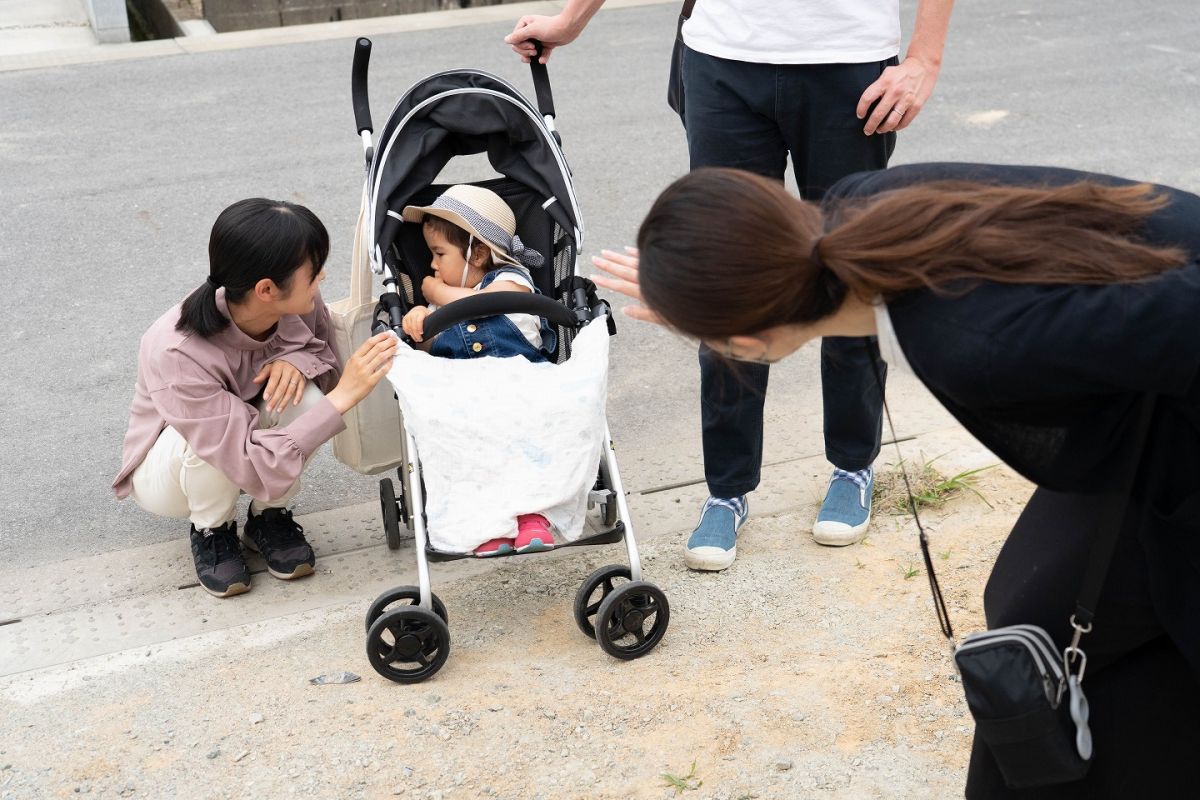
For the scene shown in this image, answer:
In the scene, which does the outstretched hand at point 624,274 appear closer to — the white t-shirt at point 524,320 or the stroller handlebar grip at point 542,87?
the white t-shirt at point 524,320

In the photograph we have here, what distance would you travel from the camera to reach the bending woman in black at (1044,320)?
5.57 ft

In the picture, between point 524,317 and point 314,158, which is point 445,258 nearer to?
point 524,317

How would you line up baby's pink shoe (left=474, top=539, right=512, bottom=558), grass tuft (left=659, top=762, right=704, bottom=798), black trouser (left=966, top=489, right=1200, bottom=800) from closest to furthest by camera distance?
1. black trouser (left=966, top=489, right=1200, bottom=800)
2. grass tuft (left=659, top=762, right=704, bottom=798)
3. baby's pink shoe (left=474, top=539, right=512, bottom=558)

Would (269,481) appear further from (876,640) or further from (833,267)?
(833,267)

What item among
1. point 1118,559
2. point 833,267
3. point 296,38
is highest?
point 833,267

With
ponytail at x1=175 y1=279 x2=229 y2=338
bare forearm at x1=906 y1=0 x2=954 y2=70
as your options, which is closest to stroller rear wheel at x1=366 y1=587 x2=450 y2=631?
ponytail at x1=175 y1=279 x2=229 y2=338

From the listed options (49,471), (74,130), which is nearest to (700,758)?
(49,471)

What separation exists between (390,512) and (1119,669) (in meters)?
2.23

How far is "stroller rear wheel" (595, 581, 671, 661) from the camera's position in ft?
10.2

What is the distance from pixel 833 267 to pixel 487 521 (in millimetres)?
1457

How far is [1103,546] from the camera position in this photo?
6.26 feet

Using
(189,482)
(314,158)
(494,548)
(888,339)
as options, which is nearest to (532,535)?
(494,548)

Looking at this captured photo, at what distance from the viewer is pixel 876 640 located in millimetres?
3246

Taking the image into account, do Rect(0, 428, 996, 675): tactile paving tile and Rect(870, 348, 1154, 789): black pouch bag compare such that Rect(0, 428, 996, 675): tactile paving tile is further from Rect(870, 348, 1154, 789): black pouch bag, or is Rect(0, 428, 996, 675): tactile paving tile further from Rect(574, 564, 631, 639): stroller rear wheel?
Rect(870, 348, 1154, 789): black pouch bag
